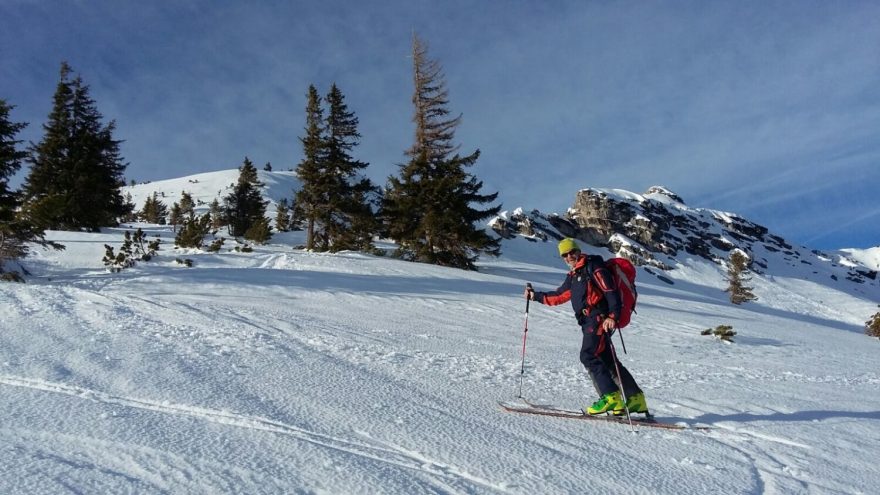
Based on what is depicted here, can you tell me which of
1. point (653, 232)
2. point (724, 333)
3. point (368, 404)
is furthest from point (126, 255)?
point (653, 232)

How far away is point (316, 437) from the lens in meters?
3.46

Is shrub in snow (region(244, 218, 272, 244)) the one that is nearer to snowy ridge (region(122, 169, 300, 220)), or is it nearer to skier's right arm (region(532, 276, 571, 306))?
skier's right arm (region(532, 276, 571, 306))

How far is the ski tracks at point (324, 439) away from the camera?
2963 mm

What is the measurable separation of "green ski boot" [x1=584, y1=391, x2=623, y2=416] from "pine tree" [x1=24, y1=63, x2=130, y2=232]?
27331mm

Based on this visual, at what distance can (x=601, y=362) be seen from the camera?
500cm

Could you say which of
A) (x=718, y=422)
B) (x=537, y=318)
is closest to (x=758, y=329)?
(x=537, y=318)

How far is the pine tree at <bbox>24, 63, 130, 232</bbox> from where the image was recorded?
84.5 feet

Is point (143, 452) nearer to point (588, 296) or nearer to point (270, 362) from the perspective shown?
point (270, 362)

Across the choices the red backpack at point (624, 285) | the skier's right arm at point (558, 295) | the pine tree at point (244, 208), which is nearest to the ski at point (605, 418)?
the red backpack at point (624, 285)

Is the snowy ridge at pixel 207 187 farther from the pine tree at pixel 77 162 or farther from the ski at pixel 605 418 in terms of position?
the ski at pixel 605 418

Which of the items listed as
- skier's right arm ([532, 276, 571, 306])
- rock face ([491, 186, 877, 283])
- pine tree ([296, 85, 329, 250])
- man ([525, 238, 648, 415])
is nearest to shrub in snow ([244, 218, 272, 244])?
pine tree ([296, 85, 329, 250])

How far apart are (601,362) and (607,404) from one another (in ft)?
1.43

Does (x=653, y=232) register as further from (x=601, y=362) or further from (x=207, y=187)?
(x=601, y=362)

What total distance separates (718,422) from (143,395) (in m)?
5.30
